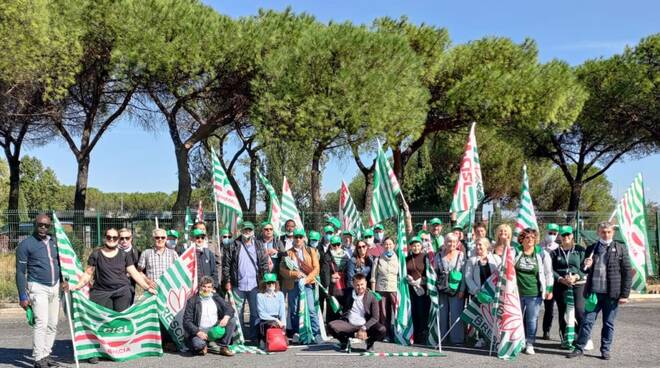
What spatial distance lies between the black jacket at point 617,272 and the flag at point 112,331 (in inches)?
225

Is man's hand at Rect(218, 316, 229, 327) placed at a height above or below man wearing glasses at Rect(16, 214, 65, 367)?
below

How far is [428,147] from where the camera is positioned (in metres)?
43.2

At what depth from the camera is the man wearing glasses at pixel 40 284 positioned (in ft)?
25.3

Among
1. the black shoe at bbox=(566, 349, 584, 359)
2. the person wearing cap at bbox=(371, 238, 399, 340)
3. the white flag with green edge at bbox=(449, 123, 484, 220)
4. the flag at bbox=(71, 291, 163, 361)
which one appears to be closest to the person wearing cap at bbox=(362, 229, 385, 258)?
the person wearing cap at bbox=(371, 238, 399, 340)

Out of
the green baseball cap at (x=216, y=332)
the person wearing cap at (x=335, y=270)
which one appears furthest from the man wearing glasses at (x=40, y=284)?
the person wearing cap at (x=335, y=270)

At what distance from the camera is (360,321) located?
8.86 m

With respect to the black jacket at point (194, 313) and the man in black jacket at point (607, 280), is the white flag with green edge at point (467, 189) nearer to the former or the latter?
the man in black jacket at point (607, 280)

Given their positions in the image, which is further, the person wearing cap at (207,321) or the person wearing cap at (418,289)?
the person wearing cap at (418,289)

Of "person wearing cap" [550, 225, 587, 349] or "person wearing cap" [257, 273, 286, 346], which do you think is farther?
"person wearing cap" [257, 273, 286, 346]

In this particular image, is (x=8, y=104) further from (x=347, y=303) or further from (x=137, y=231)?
(x=347, y=303)

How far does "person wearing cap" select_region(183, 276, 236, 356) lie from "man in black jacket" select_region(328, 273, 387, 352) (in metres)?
1.38

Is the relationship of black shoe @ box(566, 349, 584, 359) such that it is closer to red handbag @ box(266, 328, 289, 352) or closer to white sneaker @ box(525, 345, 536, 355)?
white sneaker @ box(525, 345, 536, 355)

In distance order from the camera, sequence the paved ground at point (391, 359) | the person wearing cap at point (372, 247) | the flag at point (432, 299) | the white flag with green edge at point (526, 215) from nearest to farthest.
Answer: the paved ground at point (391, 359), the flag at point (432, 299), the white flag with green edge at point (526, 215), the person wearing cap at point (372, 247)

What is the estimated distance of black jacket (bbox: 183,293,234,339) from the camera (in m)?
8.57
